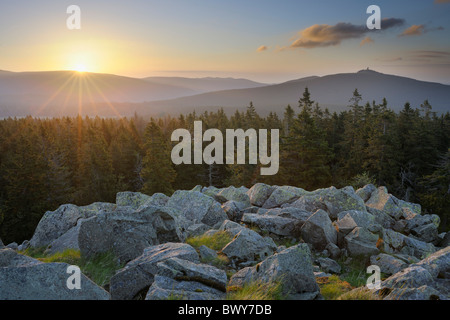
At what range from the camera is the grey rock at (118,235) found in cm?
862

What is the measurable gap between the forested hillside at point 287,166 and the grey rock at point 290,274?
34751 mm

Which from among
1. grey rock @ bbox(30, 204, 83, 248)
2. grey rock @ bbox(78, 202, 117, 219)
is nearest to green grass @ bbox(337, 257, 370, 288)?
grey rock @ bbox(78, 202, 117, 219)

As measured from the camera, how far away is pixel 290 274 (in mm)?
6648

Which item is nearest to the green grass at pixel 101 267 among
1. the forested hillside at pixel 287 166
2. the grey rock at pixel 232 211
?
the grey rock at pixel 232 211

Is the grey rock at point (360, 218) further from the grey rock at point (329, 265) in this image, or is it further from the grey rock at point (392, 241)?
the grey rock at point (329, 265)

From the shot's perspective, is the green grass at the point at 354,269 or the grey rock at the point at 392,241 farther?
the grey rock at the point at 392,241

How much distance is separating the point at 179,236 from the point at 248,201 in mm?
9018

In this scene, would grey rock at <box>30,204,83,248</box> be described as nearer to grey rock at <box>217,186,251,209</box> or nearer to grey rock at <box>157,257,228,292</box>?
grey rock at <box>217,186,251,209</box>

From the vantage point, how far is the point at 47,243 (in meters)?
14.1

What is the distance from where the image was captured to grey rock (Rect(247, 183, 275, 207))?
18.7 meters

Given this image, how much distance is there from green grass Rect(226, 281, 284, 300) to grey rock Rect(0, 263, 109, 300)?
8.47 feet
